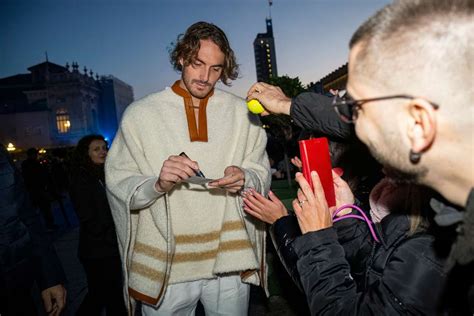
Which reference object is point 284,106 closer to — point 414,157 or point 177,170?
point 177,170

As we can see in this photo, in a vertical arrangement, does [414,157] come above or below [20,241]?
above

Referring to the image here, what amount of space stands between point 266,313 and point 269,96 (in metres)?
2.84

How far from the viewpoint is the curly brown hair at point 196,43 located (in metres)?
2.38

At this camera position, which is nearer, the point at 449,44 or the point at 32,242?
the point at 449,44

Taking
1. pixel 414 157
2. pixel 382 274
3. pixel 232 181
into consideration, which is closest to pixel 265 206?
pixel 232 181

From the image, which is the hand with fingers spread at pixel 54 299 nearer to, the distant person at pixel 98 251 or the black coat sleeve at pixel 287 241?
the distant person at pixel 98 251

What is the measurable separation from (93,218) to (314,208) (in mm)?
2583

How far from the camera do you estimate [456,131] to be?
3.31 feet

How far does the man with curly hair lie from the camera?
219 cm

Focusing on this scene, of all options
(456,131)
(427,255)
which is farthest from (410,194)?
(456,131)

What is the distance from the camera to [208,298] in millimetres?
2387

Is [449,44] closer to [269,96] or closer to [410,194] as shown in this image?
[410,194]

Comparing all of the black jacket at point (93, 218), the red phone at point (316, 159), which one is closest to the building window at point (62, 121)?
the black jacket at point (93, 218)

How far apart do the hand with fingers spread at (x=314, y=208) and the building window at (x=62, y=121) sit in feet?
216
